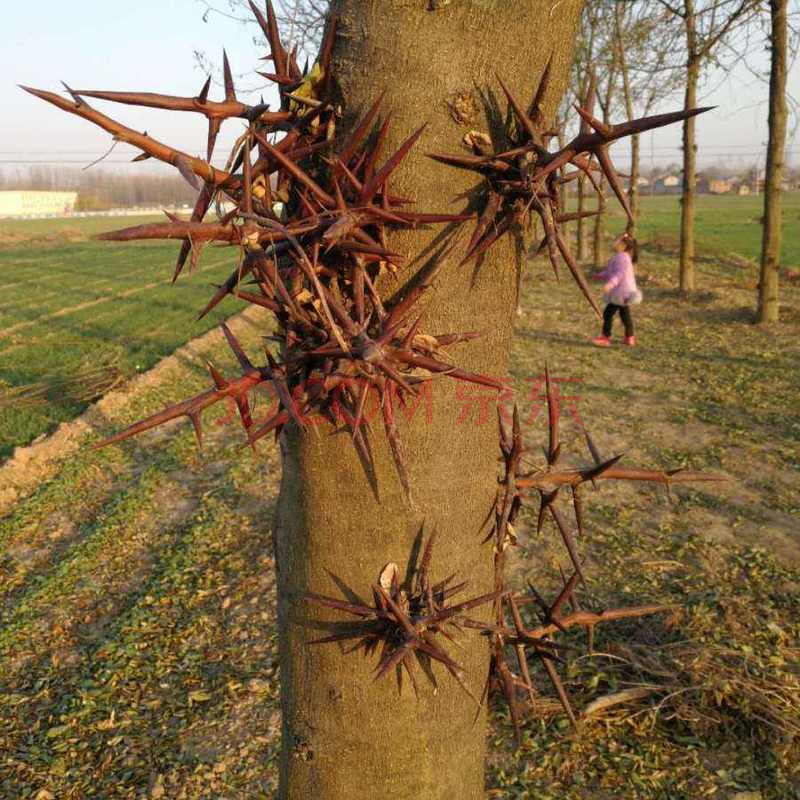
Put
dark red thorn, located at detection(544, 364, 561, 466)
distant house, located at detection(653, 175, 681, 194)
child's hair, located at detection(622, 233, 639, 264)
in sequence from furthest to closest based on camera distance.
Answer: distant house, located at detection(653, 175, 681, 194) < child's hair, located at detection(622, 233, 639, 264) < dark red thorn, located at detection(544, 364, 561, 466)

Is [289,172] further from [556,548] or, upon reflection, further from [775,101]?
[775,101]

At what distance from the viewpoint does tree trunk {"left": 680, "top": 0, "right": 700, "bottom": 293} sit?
1286cm

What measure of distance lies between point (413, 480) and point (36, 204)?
12397 centimetres

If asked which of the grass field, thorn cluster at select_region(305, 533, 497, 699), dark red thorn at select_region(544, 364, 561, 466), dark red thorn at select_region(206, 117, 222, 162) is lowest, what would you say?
the grass field

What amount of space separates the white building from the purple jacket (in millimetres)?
111807

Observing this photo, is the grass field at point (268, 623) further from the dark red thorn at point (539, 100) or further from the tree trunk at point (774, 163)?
the tree trunk at point (774, 163)

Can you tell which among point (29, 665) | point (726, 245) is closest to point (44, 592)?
point (29, 665)

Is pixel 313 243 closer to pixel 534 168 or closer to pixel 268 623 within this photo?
pixel 534 168

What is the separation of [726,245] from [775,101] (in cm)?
2384

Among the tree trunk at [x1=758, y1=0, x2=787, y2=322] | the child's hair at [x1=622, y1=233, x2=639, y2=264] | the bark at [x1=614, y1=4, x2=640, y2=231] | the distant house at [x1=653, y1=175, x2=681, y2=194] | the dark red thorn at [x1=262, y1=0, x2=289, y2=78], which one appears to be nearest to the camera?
the dark red thorn at [x1=262, y1=0, x2=289, y2=78]

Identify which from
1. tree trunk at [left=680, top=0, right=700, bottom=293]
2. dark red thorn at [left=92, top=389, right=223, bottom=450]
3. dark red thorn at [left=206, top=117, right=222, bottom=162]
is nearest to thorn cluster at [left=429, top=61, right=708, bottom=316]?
dark red thorn at [left=206, top=117, right=222, bottom=162]

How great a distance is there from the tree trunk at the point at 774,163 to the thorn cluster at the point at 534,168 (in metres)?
11.4

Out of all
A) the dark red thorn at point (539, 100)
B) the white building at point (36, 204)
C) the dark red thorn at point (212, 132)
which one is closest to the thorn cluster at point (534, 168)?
the dark red thorn at point (539, 100)

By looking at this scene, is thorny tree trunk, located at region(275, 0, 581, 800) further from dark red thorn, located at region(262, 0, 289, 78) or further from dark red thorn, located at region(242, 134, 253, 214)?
dark red thorn, located at region(242, 134, 253, 214)
